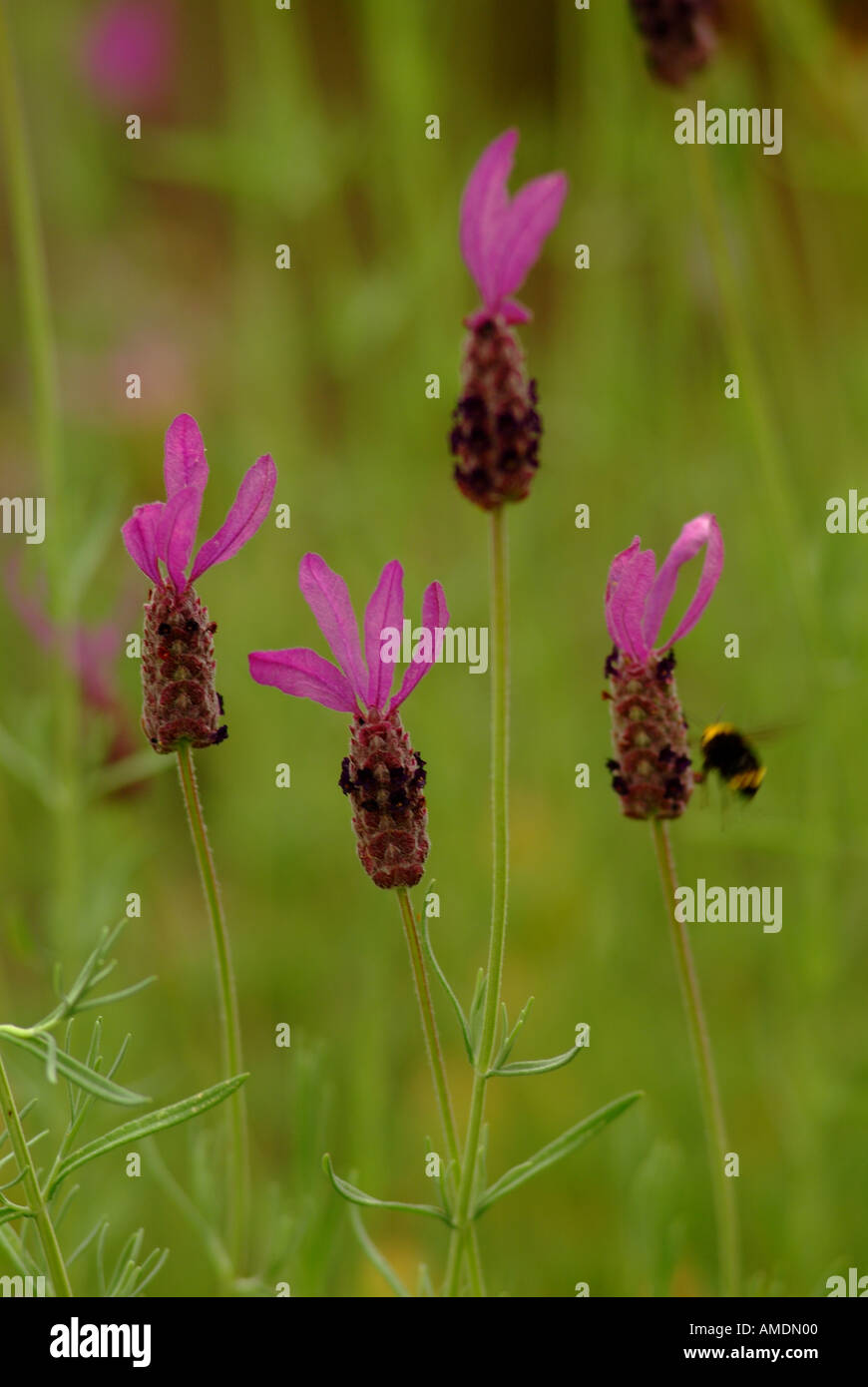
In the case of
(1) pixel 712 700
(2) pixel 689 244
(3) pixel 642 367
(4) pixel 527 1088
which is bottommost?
(4) pixel 527 1088

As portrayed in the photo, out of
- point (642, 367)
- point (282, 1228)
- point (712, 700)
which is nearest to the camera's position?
point (282, 1228)

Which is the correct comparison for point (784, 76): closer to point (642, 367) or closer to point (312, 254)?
point (642, 367)

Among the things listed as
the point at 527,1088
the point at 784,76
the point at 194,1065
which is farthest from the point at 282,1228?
the point at 784,76

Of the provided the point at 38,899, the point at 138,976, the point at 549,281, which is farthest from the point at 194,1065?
the point at 549,281

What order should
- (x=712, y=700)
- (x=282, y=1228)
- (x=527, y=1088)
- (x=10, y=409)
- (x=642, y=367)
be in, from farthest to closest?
(x=10, y=409) < (x=642, y=367) < (x=712, y=700) < (x=527, y=1088) < (x=282, y=1228)

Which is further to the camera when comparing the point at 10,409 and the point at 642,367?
the point at 10,409

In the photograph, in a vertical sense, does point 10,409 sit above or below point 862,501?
above
